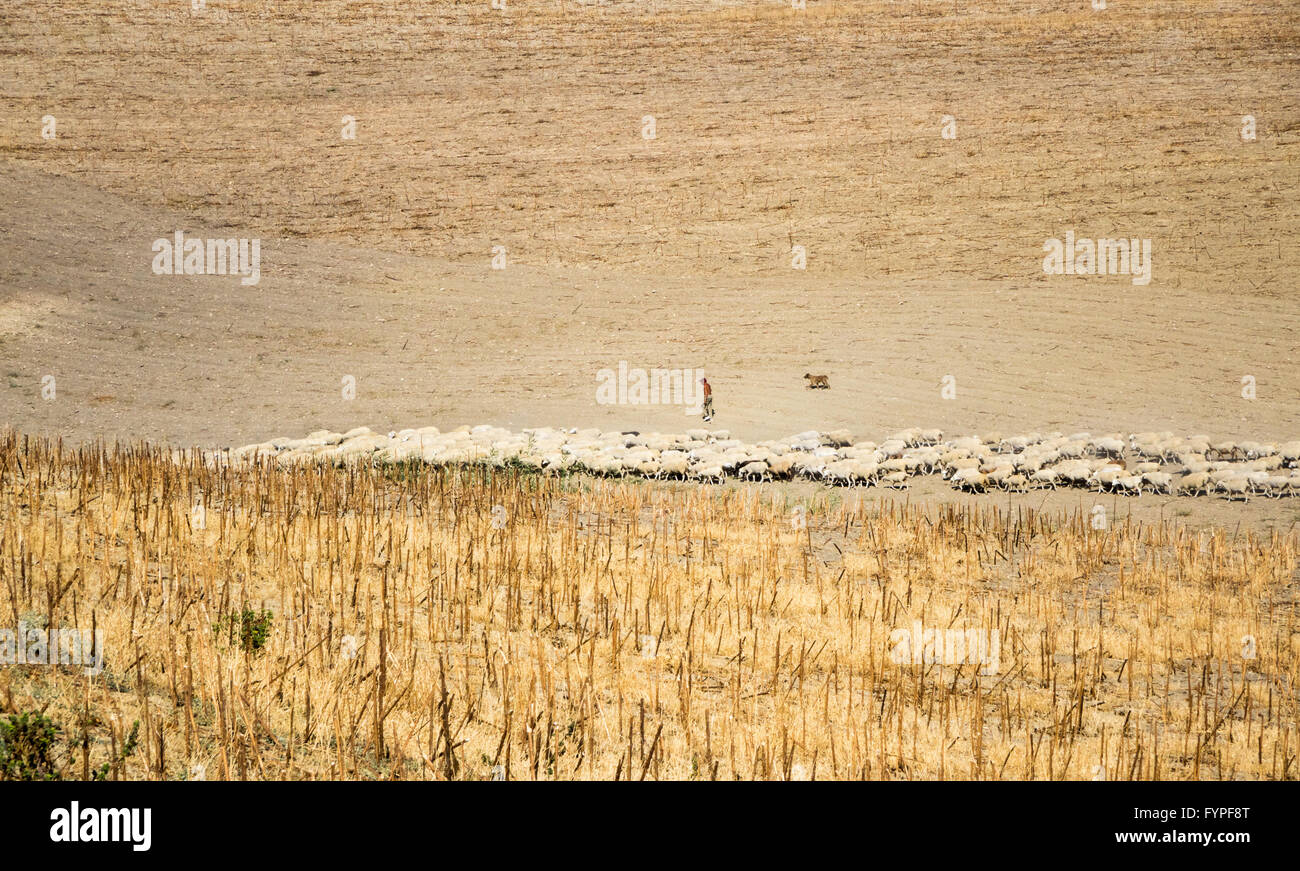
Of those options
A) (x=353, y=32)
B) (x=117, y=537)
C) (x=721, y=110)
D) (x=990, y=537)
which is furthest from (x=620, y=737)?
(x=353, y=32)

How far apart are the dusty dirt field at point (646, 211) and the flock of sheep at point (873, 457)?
2.19 meters

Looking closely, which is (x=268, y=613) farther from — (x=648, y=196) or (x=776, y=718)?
(x=648, y=196)

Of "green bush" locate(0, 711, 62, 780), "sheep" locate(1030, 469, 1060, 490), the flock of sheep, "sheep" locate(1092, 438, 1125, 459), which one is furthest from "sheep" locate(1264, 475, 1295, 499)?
"green bush" locate(0, 711, 62, 780)

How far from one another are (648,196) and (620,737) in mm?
29251

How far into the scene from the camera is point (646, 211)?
105 feet

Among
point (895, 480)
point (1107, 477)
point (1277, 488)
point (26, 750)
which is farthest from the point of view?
point (895, 480)

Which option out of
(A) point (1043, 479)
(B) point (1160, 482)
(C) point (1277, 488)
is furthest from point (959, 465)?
(C) point (1277, 488)

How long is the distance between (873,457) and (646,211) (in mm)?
18432

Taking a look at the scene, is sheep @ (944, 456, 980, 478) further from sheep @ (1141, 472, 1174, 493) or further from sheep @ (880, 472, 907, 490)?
sheep @ (1141, 472, 1174, 493)

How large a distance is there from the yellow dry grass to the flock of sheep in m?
3.20

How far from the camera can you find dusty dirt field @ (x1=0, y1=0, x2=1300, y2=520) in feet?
72.2

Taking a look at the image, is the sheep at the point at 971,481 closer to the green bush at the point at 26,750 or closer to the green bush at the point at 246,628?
the green bush at the point at 246,628

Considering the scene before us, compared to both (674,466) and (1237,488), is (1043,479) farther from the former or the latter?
(674,466)

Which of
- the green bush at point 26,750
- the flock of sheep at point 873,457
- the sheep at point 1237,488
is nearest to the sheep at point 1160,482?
the flock of sheep at point 873,457
